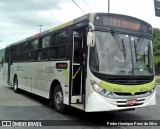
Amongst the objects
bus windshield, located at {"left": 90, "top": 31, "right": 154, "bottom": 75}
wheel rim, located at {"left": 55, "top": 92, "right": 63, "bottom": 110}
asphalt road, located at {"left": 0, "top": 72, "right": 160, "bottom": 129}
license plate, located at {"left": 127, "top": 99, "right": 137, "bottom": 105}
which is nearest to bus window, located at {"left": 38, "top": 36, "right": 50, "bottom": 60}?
wheel rim, located at {"left": 55, "top": 92, "right": 63, "bottom": 110}

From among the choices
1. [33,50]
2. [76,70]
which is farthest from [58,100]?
[33,50]

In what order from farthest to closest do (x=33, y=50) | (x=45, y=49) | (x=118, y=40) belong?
(x=33, y=50), (x=45, y=49), (x=118, y=40)

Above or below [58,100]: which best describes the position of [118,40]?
above

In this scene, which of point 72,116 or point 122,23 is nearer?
point 122,23

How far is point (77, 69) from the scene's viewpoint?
9305 mm

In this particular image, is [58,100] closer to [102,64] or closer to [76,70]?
[76,70]

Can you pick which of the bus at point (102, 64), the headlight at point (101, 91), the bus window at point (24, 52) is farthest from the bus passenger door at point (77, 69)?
the bus window at point (24, 52)

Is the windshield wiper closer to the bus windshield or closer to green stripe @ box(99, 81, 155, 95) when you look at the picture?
the bus windshield

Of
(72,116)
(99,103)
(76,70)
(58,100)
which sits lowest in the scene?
(72,116)

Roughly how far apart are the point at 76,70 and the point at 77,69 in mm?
47

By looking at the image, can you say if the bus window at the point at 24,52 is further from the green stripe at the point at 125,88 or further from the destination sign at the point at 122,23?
the green stripe at the point at 125,88

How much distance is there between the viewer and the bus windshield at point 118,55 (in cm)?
817

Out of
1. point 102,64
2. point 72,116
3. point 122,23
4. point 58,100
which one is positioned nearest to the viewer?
point 102,64

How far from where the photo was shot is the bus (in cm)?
807
